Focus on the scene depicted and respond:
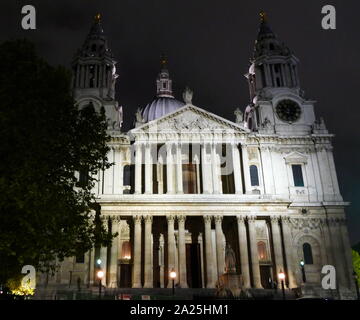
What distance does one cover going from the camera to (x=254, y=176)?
42.2 metres

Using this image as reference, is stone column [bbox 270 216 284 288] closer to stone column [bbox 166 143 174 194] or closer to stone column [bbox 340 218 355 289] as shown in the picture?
stone column [bbox 340 218 355 289]

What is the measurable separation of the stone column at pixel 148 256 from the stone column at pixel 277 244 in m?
12.2

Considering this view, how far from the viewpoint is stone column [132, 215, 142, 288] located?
114 ft

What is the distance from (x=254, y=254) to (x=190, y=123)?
51.5ft

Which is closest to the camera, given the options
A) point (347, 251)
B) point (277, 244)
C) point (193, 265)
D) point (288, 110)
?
point (277, 244)

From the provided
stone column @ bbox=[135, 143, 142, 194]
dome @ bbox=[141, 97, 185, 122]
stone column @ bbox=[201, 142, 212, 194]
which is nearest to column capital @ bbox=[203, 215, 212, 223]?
stone column @ bbox=[201, 142, 212, 194]

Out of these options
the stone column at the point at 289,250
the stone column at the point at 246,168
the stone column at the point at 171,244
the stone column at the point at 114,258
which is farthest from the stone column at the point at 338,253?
the stone column at the point at 114,258

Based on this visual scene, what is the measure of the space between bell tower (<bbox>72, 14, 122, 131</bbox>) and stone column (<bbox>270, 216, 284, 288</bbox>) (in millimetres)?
20636

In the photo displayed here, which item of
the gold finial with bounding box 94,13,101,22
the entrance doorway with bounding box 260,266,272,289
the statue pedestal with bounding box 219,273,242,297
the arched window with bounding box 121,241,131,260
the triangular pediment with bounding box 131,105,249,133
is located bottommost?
the statue pedestal with bounding box 219,273,242,297

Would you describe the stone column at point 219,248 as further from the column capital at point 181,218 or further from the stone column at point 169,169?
the stone column at point 169,169

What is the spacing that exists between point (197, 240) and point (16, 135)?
28.9 m

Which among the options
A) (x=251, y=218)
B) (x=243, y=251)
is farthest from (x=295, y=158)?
(x=243, y=251)

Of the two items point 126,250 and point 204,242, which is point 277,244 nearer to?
point 204,242
